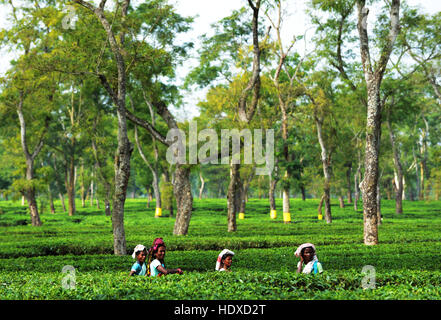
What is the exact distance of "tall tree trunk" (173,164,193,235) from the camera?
59.3ft

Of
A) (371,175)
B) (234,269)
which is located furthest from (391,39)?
(234,269)

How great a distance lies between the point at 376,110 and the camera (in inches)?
572

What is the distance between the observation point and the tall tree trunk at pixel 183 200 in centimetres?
1806

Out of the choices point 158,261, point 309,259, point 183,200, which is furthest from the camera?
point 183,200

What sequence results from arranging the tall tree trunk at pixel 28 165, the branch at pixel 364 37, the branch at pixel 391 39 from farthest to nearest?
the tall tree trunk at pixel 28 165, the branch at pixel 364 37, the branch at pixel 391 39

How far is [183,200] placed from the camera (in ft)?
59.8

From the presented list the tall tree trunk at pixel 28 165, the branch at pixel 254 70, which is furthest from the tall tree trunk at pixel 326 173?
the tall tree trunk at pixel 28 165

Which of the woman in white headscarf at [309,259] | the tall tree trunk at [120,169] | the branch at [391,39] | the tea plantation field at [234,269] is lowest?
the tea plantation field at [234,269]

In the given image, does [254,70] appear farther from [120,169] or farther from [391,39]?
[120,169]

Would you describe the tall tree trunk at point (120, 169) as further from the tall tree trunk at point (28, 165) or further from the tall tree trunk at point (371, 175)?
the tall tree trunk at point (28, 165)

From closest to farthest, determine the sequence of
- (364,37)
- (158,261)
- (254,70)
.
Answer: (158,261), (364,37), (254,70)

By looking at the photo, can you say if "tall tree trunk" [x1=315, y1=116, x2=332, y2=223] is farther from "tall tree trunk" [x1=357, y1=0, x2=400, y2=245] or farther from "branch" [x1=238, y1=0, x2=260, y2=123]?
"tall tree trunk" [x1=357, y1=0, x2=400, y2=245]
